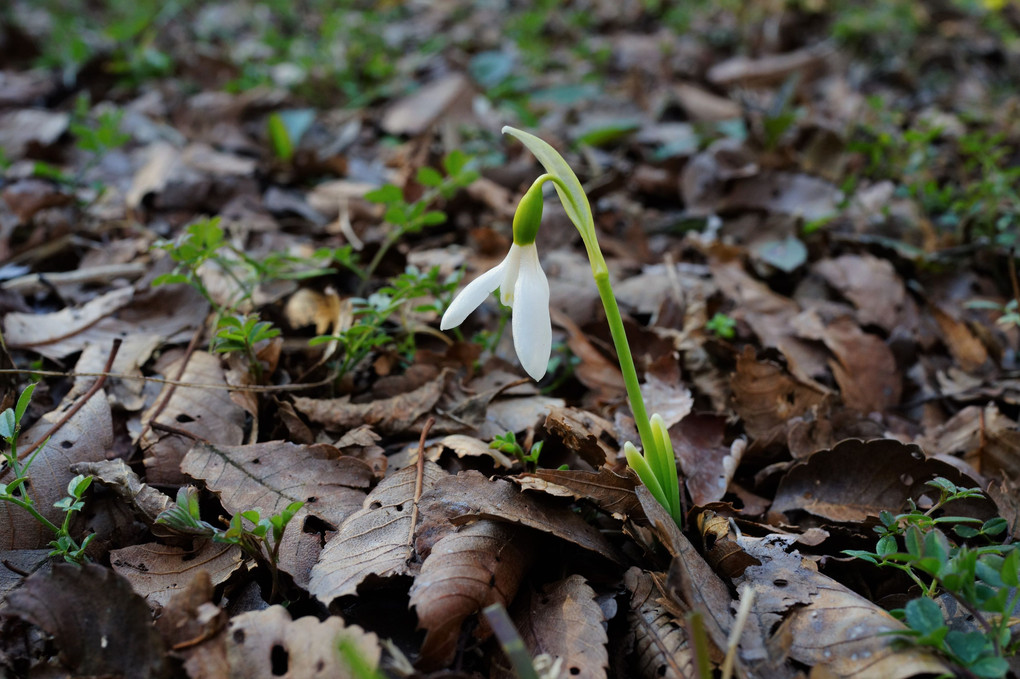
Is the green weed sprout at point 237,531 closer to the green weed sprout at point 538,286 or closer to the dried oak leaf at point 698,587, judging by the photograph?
the green weed sprout at point 538,286

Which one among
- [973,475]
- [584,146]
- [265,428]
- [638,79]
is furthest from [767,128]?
[265,428]

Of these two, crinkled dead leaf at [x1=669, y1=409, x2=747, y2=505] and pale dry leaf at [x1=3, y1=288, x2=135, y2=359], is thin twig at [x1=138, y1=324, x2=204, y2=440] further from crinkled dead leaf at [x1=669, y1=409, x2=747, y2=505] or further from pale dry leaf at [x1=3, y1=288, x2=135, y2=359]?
crinkled dead leaf at [x1=669, y1=409, x2=747, y2=505]

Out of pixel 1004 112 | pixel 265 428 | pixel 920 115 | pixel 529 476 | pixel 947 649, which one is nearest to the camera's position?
pixel 947 649

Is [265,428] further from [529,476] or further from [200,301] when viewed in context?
[529,476]

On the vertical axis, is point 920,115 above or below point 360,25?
below

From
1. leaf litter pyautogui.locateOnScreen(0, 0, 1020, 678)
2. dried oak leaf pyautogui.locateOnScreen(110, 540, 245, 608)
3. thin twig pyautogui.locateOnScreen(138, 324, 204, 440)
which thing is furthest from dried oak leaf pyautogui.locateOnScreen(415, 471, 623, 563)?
thin twig pyautogui.locateOnScreen(138, 324, 204, 440)

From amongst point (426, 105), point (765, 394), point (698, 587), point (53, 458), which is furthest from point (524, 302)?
point (426, 105)
